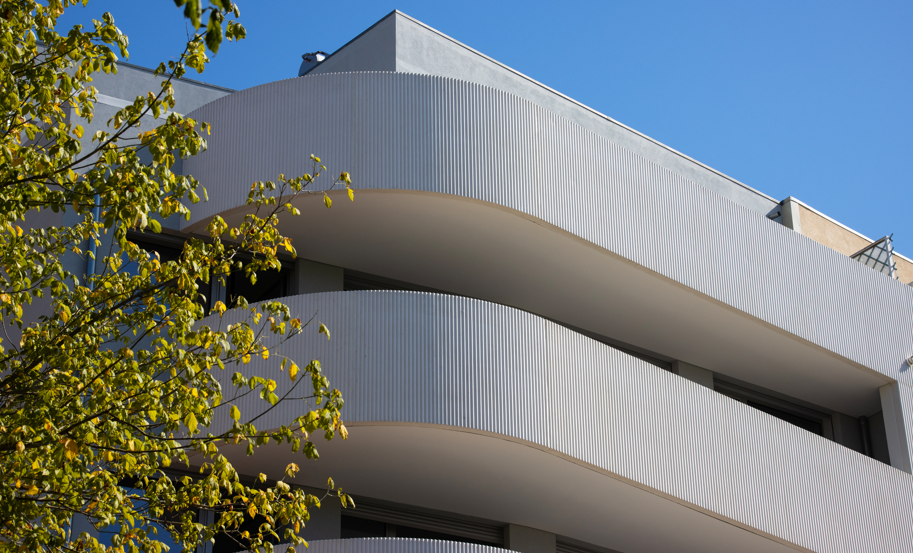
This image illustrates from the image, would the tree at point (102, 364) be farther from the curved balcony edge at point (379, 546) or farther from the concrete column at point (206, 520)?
the concrete column at point (206, 520)

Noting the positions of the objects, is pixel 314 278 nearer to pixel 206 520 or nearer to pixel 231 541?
pixel 206 520

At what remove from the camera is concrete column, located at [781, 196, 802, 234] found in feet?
62.5

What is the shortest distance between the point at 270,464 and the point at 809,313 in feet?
28.2

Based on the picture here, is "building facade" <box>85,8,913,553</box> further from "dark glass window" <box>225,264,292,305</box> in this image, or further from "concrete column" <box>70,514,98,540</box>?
"concrete column" <box>70,514,98,540</box>

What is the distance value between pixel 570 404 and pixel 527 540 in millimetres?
2632

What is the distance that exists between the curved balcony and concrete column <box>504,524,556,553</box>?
3.21 meters

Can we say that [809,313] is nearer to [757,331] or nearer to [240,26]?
[757,331]

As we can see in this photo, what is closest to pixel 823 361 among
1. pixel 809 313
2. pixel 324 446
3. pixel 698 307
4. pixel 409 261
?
pixel 809 313

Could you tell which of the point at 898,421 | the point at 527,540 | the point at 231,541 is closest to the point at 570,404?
the point at 527,540

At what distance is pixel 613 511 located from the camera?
45.4 ft

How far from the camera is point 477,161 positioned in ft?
43.4

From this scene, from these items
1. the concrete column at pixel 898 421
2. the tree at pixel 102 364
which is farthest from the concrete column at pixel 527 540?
the concrete column at pixel 898 421

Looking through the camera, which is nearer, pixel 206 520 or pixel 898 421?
pixel 206 520

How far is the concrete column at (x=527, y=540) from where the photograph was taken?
46.0 ft
